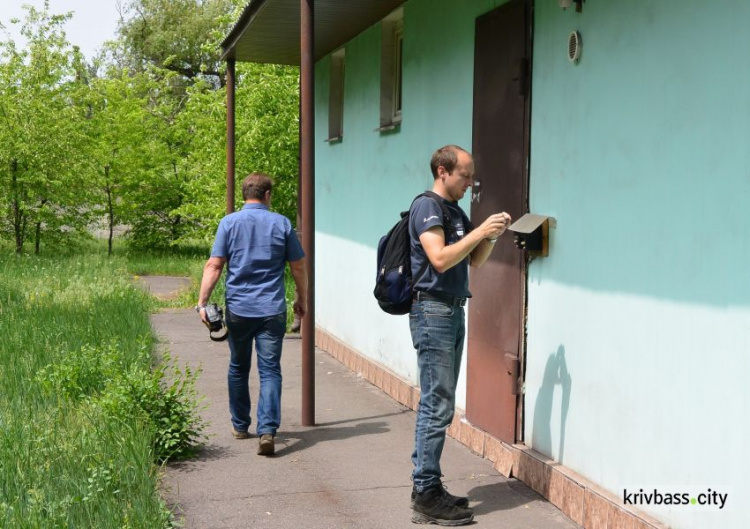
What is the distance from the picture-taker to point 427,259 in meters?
4.99

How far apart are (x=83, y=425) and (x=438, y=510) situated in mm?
2334

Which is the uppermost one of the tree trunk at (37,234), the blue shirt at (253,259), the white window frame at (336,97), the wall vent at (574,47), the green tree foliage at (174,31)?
the green tree foliage at (174,31)

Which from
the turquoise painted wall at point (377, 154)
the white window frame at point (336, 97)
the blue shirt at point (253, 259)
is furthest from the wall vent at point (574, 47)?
the white window frame at point (336, 97)

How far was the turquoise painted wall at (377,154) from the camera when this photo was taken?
7.41 meters

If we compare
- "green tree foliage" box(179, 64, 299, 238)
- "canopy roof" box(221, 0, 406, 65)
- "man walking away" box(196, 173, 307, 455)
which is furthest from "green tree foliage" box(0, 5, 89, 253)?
"man walking away" box(196, 173, 307, 455)

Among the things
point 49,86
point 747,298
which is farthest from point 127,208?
point 747,298

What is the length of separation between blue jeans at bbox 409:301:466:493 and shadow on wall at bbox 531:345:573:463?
71cm

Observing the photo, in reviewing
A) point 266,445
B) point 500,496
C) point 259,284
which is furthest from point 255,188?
point 500,496

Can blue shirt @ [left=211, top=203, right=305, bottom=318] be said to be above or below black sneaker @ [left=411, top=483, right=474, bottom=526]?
above

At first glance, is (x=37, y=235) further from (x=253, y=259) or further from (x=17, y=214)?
(x=253, y=259)

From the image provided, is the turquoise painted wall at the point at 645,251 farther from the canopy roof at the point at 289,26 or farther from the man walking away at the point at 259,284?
the canopy roof at the point at 289,26

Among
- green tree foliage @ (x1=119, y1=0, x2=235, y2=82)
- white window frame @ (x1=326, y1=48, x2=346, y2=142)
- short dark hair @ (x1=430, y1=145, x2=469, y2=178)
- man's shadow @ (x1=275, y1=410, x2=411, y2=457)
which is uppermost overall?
green tree foliage @ (x1=119, y1=0, x2=235, y2=82)

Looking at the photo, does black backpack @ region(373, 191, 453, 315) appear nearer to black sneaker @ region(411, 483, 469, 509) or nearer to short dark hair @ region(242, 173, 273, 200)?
black sneaker @ region(411, 483, 469, 509)

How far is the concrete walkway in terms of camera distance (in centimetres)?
515
